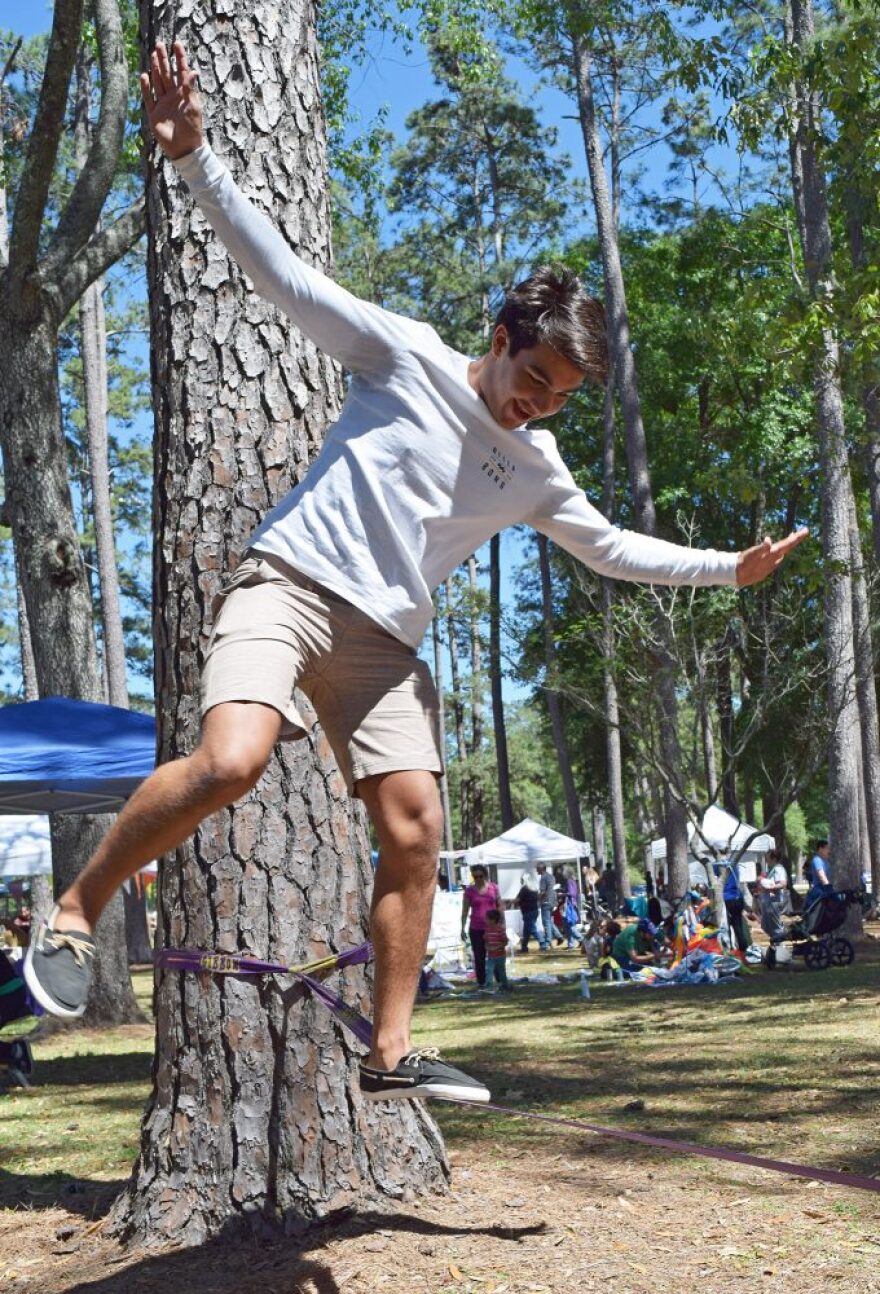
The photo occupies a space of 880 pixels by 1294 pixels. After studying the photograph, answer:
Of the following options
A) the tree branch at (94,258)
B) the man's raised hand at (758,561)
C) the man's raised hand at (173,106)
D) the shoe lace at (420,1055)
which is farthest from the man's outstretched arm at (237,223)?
the tree branch at (94,258)

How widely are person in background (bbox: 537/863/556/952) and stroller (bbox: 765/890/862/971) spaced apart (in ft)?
46.0

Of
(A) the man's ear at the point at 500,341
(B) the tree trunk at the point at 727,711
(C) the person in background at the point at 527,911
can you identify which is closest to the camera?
(A) the man's ear at the point at 500,341

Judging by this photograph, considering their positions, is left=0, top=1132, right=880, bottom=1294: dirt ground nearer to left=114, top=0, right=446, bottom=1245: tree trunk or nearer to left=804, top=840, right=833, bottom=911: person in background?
left=114, top=0, right=446, bottom=1245: tree trunk

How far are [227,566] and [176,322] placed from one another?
877 mm

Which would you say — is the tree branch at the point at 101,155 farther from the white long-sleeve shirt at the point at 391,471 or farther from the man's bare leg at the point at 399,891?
the man's bare leg at the point at 399,891

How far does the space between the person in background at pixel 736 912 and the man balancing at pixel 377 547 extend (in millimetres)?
16962

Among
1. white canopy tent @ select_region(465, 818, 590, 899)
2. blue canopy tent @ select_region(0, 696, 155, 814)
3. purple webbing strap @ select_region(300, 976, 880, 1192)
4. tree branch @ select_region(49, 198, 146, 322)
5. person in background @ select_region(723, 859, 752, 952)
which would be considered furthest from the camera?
white canopy tent @ select_region(465, 818, 590, 899)

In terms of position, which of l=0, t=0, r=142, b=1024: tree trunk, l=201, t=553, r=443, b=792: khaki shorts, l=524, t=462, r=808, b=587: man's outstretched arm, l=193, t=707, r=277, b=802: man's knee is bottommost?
l=193, t=707, r=277, b=802: man's knee

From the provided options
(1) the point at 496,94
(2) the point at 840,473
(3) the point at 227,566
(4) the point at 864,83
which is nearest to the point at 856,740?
(2) the point at 840,473

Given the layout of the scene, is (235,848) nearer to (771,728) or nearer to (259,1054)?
(259,1054)

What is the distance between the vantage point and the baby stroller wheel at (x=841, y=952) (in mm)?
17297

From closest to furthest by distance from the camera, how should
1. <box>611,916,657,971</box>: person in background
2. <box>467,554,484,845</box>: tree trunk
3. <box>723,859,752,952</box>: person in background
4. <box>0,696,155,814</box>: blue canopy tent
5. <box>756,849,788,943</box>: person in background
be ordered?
<box>0,696,155,814</box>: blue canopy tent, <box>611,916,657,971</box>: person in background, <box>723,859,752,952</box>: person in background, <box>756,849,788,943</box>: person in background, <box>467,554,484,845</box>: tree trunk

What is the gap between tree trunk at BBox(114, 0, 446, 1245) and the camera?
4277mm

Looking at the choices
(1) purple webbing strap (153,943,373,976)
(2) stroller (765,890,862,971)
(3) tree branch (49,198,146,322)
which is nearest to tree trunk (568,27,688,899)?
(2) stroller (765,890,862,971)
